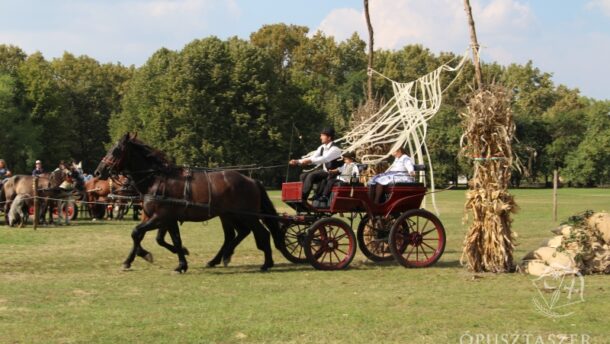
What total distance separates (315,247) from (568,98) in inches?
3376

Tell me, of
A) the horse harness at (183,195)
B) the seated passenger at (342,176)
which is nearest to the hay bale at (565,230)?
the seated passenger at (342,176)

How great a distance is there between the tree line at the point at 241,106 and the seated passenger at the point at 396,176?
79.8 feet

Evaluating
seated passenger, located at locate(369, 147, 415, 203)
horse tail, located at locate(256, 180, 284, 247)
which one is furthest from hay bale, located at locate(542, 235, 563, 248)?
horse tail, located at locate(256, 180, 284, 247)

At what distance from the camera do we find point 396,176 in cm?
1354

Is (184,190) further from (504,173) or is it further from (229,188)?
(504,173)

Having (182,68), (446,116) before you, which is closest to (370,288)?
(182,68)

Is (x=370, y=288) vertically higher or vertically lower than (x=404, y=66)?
lower

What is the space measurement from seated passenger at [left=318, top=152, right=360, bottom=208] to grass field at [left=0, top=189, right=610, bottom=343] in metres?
1.36

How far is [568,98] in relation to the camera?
91.9 m

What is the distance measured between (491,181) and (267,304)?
16.0 feet

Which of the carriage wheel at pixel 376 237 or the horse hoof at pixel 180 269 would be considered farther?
the carriage wheel at pixel 376 237

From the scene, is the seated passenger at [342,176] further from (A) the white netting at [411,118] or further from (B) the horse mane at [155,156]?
(B) the horse mane at [155,156]

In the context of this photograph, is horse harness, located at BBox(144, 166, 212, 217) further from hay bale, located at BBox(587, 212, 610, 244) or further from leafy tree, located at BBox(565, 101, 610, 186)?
leafy tree, located at BBox(565, 101, 610, 186)

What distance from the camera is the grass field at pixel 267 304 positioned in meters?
7.75
